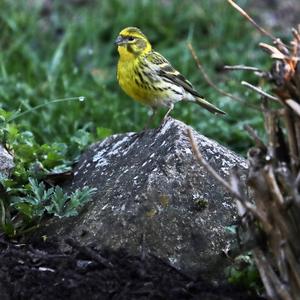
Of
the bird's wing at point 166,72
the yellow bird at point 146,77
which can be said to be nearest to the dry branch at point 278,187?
the yellow bird at point 146,77

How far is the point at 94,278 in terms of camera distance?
3.40 meters

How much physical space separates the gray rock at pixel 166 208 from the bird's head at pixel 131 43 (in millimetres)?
1733

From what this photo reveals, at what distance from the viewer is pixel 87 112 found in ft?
21.5

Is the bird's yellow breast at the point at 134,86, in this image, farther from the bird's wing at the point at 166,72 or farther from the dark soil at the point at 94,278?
the dark soil at the point at 94,278

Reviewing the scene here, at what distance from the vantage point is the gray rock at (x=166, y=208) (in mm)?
3805

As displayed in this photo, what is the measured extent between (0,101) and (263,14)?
3511 mm

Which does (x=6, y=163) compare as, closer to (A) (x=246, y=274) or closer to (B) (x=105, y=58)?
(A) (x=246, y=274)

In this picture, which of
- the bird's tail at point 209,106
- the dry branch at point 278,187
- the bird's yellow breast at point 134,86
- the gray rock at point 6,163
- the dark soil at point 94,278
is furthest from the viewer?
the bird's tail at point 209,106

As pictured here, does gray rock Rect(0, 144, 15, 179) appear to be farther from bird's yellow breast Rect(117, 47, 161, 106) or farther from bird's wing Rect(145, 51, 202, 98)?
bird's wing Rect(145, 51, 202, 98)

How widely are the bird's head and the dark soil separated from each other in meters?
2.56

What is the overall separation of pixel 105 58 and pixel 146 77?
2.15 m

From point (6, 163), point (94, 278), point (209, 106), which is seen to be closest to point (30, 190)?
point (6, 163)

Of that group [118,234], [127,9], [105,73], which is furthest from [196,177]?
[127,9]

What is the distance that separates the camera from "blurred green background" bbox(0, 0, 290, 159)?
21.3ft
